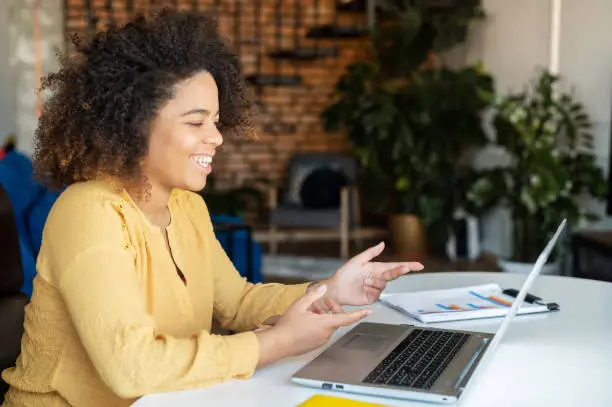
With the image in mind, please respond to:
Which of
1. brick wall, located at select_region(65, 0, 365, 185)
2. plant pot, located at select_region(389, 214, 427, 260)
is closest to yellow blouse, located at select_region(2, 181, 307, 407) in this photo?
plant pot, located at select_region(389, 214, 427, 260)

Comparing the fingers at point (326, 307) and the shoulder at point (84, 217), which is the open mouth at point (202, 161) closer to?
the shoulder at point (84, 217)

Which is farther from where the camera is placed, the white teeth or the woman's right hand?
the white teeth

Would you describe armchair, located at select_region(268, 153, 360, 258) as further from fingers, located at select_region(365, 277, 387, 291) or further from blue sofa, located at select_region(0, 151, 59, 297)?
fingers, located at select_region(365, 277, 387, 291)

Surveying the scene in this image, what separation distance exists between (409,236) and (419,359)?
4.97m

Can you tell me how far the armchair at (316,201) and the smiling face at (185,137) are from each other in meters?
5.31

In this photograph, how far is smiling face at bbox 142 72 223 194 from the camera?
1.25m

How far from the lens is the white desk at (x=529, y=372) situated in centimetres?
102

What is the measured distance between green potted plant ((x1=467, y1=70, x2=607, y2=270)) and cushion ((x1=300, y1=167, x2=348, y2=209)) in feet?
6.86

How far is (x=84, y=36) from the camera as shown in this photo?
4.22ft

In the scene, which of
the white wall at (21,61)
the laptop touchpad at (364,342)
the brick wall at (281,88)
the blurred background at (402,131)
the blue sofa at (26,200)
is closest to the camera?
the laptop touchpad at (364,342)

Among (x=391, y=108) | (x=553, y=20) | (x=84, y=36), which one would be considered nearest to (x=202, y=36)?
(x=84, y=36)

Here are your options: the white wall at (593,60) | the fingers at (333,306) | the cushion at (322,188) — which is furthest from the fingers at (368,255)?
the cushion at (322,188)

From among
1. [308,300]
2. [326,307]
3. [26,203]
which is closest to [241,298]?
[326,307]

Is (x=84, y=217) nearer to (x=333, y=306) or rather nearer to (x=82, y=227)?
(x=82, y=227)
